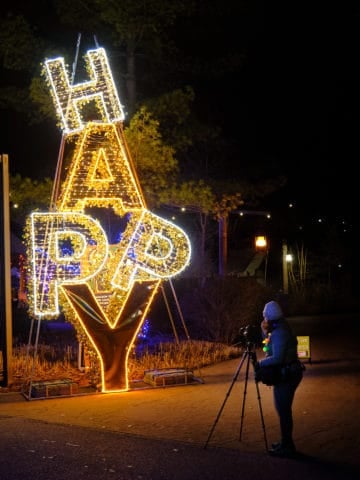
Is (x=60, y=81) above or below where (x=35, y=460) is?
above

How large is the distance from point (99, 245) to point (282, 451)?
4.99m

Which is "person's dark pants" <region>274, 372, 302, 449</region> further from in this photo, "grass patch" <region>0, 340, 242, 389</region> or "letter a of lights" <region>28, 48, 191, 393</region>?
"grass patch" <region>0, 340, 242, 389</region>

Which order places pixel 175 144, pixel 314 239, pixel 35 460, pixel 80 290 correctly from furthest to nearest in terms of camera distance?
1. pixel 314 239
2. pixel 175 144
3. pixel 80 290
4. pixel 35 460

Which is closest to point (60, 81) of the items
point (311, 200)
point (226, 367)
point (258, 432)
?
point (226, 367)

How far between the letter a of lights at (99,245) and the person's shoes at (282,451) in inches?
172

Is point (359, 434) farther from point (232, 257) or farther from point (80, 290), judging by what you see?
point (232, 257)

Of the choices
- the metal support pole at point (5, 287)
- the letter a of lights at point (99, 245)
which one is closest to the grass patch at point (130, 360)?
the metal support pole at point (5, 287)

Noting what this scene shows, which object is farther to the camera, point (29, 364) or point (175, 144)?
point (175, 144)

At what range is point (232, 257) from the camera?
120 feet

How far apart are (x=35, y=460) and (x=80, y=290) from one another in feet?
14.5

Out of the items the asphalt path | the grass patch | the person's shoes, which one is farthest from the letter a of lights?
the person's shoes

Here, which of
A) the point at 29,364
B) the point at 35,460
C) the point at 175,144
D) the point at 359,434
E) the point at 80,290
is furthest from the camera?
the point at 175,144

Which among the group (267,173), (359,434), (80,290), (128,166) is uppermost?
(267,173)

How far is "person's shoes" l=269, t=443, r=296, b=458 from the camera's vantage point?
7375 mm
